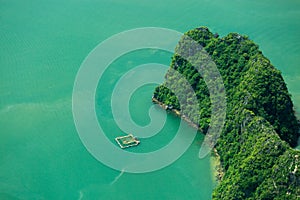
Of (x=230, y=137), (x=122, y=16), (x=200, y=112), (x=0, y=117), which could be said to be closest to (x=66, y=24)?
(x=122, y=16)

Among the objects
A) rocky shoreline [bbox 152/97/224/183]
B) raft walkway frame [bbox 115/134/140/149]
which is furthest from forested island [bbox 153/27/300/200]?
raft walkway frame [bbox 115/134/140/149]

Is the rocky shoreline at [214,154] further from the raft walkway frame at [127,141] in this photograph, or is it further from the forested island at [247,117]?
the raft walkway frame at [127,141]

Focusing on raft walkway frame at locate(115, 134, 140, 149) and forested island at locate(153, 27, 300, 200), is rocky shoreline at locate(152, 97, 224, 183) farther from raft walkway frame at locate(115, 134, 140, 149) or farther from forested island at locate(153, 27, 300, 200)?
raft walkway frame at locate(115, 134, 140, 149)

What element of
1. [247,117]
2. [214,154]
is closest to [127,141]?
[214,154]

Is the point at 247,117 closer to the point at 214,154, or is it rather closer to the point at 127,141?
the point at 214,154

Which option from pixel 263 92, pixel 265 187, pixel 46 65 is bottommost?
pixel 265 187

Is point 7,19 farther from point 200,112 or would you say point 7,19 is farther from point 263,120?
point 263,120
